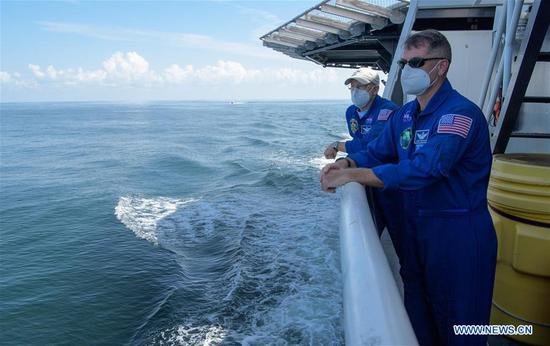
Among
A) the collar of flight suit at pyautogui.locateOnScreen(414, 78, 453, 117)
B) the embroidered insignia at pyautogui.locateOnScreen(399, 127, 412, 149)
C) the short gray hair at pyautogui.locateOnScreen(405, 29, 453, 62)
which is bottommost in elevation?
the embroidered insignia at pyautogui.locateOnScreen(399, 127, 412, 149)

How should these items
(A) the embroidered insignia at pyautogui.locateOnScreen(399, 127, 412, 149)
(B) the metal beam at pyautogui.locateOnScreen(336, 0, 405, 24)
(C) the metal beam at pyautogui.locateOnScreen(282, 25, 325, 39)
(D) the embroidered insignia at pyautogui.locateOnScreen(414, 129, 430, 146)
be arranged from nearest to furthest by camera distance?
(D) the embroidered insignia at pyautogui.locateOnScreen(414, 129, 430, 146), (A) the embroidered insignia at pyautogui.locateOnScreen(399, 127, 412, 149), (B) the metal beam at pyautogui.locateOnScreen(336, 0, 405, 24), (C) the metal beam at pyautogui.locateOnScreen(282, 25, 325, 39)

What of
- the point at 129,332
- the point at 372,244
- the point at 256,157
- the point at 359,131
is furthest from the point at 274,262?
the point at 256,157

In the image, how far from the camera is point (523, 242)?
2352 mm

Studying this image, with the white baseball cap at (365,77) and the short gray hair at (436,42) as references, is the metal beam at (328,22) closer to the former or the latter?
the white baseball cap at (365,77)

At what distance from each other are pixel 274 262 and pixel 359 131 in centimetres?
310

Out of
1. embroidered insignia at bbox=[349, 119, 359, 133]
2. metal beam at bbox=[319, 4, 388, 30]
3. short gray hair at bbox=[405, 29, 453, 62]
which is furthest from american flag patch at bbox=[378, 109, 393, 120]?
metal beam at bbox=[319, 4, 388, 30]

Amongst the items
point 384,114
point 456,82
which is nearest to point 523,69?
point 384,114

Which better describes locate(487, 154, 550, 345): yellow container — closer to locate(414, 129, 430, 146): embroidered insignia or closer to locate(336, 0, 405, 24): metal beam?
locate(414, 129, 430, 146): embroidered insignia

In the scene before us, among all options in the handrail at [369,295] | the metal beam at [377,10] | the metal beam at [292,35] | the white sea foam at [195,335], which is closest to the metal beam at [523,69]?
the handrail at [369,295]

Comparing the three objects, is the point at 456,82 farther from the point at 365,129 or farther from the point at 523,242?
the point at 523,242

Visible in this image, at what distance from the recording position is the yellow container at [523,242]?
7.47ft

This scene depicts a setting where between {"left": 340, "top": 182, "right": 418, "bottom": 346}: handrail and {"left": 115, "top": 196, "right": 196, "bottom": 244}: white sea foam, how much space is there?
704 cm

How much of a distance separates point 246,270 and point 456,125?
4960mm

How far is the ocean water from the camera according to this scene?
496 centimetres
